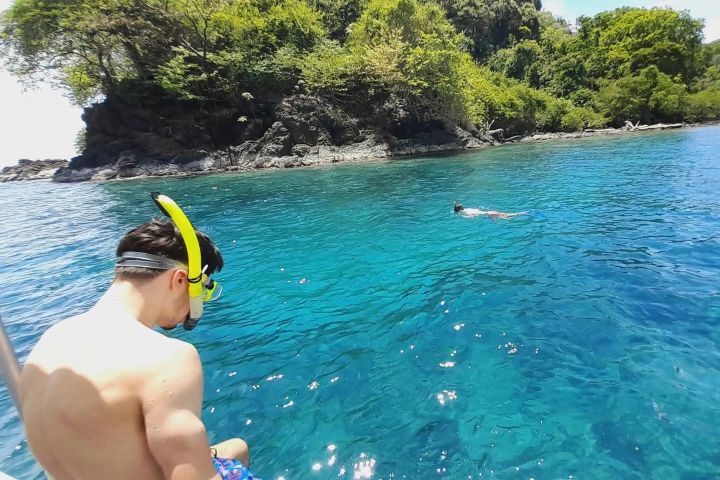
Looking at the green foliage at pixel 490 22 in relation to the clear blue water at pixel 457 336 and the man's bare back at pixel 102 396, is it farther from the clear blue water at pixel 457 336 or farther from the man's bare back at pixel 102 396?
the man's bare back at pixel 102 396

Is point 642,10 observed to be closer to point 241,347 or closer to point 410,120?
point 410,120

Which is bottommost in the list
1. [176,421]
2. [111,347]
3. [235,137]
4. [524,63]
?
[176,421]

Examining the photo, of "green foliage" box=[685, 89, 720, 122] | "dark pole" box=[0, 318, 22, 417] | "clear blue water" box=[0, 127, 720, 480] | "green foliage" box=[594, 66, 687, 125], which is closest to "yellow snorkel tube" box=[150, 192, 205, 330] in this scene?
"dark pole" box=[0, 318, 22, 417]

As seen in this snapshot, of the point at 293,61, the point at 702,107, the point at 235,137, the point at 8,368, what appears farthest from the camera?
the point at 702,107

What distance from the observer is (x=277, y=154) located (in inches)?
1495

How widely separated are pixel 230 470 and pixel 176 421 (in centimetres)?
123

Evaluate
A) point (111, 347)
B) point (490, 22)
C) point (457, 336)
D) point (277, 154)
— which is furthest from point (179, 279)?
point (490, 22)

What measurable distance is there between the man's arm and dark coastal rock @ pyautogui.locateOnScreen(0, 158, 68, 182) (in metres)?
59.5

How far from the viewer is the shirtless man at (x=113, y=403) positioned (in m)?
1.56

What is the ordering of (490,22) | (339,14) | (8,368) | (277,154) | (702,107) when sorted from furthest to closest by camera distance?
(490,22) < (339,14) < (702,107) < (277,154) < (8,368)

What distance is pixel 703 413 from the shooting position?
3.99 m

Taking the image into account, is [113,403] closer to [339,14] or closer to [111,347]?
[111,347]

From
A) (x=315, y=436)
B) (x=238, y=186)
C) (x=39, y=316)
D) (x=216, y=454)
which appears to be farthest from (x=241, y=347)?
(x=238, y=186)

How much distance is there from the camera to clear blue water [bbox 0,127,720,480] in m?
3.80
